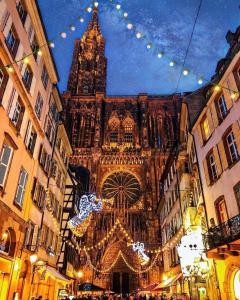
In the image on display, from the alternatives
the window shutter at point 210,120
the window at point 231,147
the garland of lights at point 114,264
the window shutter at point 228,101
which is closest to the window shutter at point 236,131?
the window at point 231,147

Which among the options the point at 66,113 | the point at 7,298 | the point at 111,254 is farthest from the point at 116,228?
the point at 7,298

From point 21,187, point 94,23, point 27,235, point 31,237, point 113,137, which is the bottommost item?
point 27,235

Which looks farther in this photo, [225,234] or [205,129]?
[205,129]

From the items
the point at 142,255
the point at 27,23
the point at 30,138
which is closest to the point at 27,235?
the point at 30,138

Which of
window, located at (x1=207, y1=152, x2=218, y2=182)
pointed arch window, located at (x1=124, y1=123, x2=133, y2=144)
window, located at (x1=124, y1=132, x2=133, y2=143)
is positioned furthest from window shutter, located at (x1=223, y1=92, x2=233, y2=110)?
window, located at (x1=124, y1=132, x2=133, y2=143)

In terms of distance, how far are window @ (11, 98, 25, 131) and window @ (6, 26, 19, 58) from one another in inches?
91.7

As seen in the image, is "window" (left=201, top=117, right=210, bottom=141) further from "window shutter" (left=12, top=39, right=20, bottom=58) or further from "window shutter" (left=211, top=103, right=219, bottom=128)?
"window shutter" (left=12, top=39, right=20, bottom=58)

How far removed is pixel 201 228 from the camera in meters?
16.5

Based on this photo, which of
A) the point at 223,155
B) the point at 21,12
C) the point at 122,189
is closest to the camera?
the point at 223,155

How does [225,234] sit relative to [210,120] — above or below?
below

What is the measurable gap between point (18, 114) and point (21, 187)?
12.3 feet

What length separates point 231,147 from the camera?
13359 millimetres

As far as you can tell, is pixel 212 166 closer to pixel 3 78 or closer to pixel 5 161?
pixel 5 161

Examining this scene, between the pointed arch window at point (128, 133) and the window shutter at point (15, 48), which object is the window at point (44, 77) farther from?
the pointed arch window at point (128, 133)
